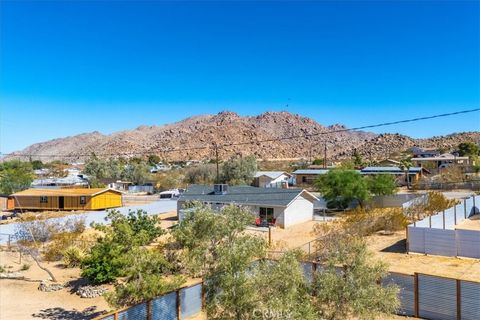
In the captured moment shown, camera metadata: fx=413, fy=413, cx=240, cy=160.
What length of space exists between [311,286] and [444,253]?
15.2 metres

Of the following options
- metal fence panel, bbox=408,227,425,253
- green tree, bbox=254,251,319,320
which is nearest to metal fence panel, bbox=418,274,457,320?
green tree, bbox=254,251,319,320

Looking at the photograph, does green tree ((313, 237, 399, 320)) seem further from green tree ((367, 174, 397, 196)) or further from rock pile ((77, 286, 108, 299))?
green tree ((367, 174, 397, 196))

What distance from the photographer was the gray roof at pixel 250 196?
36.4m

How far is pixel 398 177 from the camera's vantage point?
6781cm

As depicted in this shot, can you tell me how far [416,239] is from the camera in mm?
24141

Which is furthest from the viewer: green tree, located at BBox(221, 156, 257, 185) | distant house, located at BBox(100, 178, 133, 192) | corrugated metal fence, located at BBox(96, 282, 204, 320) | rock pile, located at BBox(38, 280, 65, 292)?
distant house, located at BBox(100, 178, 133, 192)

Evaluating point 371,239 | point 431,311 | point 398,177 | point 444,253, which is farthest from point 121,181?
point 431,311

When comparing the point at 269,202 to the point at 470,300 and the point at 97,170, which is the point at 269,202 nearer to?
the point at 470,300

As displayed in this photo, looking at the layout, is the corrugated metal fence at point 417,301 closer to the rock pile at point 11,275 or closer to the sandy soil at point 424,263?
the sandy soil at point 424,263

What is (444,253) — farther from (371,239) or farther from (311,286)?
(311,286)

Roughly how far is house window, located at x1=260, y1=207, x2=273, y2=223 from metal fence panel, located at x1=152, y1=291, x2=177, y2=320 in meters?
21.3

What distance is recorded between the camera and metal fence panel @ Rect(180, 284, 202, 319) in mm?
15469

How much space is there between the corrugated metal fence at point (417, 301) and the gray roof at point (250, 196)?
786 inches

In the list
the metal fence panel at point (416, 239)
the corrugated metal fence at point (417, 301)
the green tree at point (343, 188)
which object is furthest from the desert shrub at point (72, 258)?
the green tree at point (343, 188)
